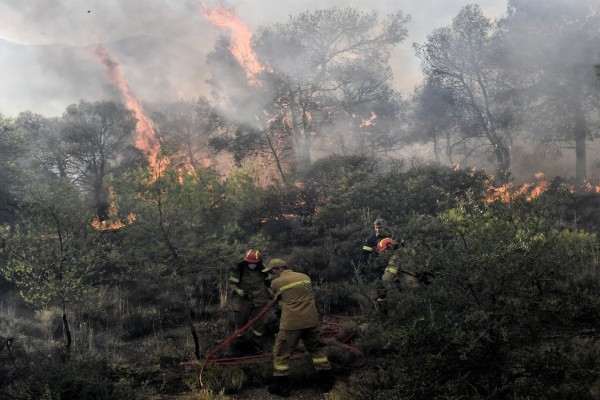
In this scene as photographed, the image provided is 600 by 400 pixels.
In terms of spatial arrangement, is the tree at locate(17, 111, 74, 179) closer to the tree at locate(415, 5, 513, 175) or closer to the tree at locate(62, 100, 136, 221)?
the tree at locate(62, 100, 136, 221)

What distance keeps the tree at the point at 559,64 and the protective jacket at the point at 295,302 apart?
22.2 metres

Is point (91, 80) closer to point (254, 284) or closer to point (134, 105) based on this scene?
point (134, 105)

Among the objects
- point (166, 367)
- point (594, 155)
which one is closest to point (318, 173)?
point (166, 367)

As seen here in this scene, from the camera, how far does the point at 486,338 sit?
12.7ft

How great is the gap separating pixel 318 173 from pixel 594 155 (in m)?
24.3

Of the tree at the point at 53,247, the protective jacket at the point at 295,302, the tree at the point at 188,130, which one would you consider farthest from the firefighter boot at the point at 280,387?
the tree at the point at 188,130

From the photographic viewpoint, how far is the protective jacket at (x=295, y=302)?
18.7ft

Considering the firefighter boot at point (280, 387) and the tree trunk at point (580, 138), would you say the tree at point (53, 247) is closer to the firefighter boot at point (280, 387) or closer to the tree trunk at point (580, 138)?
the firefighter boot at point (280, 387)

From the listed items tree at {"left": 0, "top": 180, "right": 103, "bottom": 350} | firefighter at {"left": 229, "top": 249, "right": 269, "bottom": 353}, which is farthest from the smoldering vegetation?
firefighter at {"left": 229, "top": 249, "right": 269, "bottom": 353}

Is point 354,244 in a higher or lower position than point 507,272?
lower

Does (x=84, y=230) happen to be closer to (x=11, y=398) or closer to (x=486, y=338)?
(x=11, y=398)

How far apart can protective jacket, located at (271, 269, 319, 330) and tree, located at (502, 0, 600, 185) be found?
22171 mm

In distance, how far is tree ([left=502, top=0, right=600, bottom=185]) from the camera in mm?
23047

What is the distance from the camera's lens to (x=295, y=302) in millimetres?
5809
